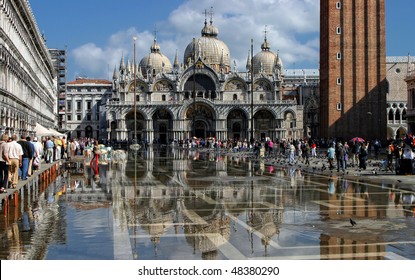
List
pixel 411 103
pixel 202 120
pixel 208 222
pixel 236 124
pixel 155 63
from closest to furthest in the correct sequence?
pixel 208 222
pixel 411 103
pixel 202 120
pixel 236 124
pixel 155 63

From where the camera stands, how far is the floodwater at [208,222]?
364 inches

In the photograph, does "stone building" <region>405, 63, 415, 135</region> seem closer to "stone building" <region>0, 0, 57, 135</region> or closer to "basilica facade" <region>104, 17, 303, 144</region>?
"basilica facade" <region>104, 17, 303, 144</region>

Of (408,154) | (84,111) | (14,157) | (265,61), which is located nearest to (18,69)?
(14,157)

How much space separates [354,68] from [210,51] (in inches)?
1866

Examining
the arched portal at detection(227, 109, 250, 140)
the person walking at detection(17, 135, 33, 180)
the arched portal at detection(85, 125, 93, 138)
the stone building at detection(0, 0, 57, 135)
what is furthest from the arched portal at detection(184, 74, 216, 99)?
the person walking at detection(17, 135, 33, 180)

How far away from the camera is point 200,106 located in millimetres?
101062

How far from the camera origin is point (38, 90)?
61.2 metres

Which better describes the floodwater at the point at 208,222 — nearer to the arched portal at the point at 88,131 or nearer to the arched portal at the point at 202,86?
the arched portal at the point at 202,86

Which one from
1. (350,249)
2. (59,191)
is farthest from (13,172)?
(350,249)

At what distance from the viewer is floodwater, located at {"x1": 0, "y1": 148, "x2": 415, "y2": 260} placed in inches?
364

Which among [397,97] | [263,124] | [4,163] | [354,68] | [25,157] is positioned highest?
[397,97]

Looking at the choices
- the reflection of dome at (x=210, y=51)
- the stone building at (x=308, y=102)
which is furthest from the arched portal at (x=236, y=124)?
the stone building at (x=308, y=102)

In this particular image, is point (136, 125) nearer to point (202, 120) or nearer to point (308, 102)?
point (202, 120)

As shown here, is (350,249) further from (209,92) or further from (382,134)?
(209,92)
